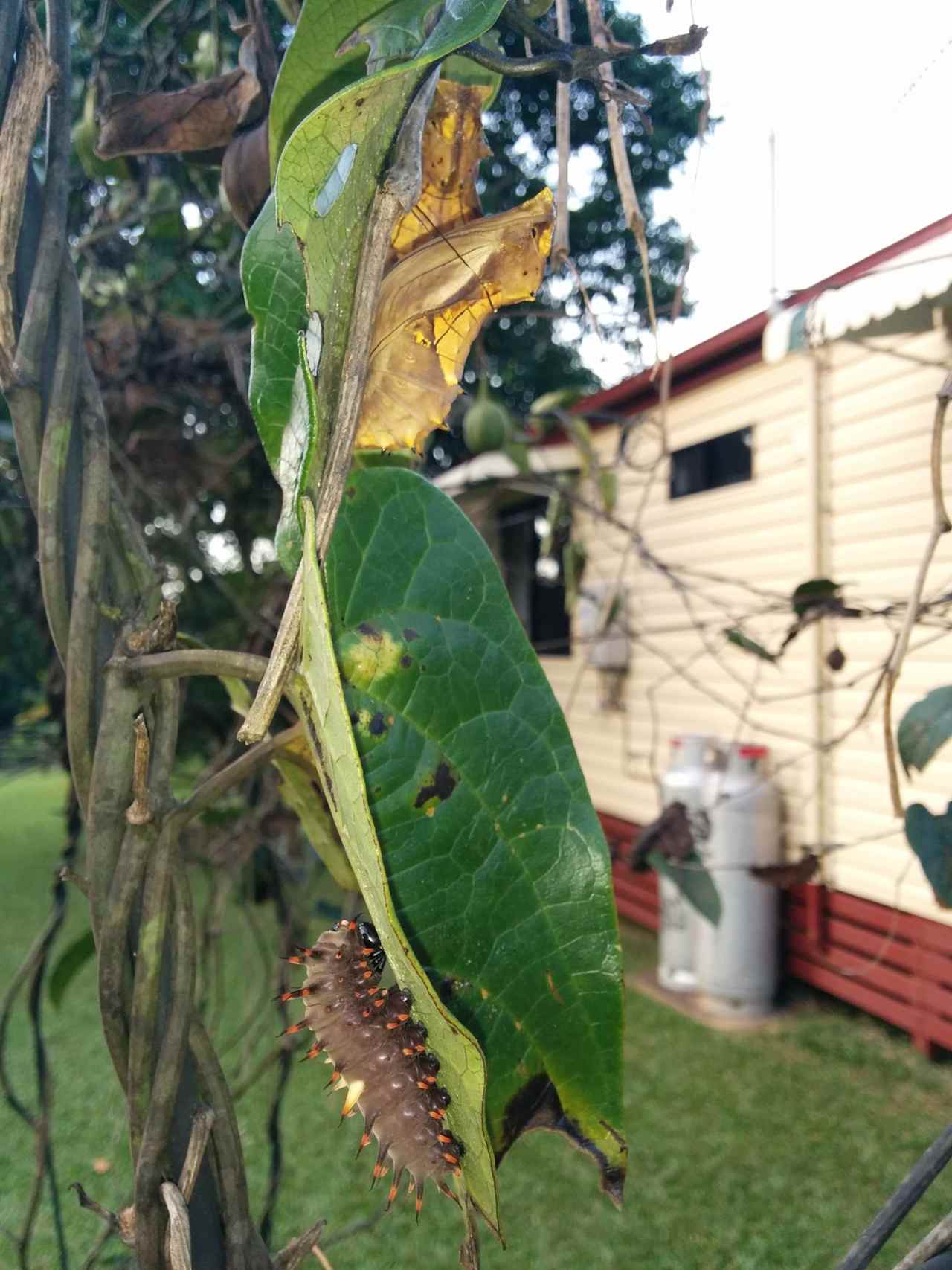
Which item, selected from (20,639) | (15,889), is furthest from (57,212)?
(15,889)

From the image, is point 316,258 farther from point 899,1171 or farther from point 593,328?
point 899,1171

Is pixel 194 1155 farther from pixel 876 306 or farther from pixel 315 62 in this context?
pixel 876 306

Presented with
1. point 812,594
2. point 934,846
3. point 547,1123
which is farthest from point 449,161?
point 812,594

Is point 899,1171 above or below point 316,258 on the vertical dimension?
below

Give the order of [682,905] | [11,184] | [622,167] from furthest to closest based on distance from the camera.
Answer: [682,905], [622,167], [11,184]

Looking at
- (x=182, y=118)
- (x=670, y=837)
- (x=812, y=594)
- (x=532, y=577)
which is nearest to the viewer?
(x=182, y=118)

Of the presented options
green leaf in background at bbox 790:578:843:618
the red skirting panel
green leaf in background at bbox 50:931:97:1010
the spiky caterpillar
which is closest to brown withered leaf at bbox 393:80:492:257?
the spiky caterpillar
